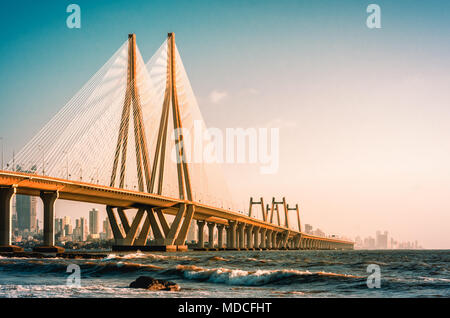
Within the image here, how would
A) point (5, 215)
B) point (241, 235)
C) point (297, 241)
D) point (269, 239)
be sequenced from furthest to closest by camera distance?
point (297, 241) → point (269, 239) → point (241, 235) → point (5, 215)

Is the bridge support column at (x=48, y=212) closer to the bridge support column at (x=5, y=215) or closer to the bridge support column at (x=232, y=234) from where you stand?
the bridge support column at (x=5, y=215)

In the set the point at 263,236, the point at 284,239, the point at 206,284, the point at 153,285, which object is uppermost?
the point at 153,285

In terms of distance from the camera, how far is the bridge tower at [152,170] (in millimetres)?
55750

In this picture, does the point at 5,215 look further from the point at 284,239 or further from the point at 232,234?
the point at 284,239

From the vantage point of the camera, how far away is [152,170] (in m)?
58.4

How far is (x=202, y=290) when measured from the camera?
2098cm

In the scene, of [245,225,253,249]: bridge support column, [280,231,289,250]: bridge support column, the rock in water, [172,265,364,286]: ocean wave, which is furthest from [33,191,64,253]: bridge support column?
[280,231,289,250]: bridge support column

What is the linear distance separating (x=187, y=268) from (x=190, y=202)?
122 feet

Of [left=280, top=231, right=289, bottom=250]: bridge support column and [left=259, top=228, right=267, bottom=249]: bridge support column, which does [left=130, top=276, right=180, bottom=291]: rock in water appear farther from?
[left=280, top=231, right=289, bottom=250]: bridge support column

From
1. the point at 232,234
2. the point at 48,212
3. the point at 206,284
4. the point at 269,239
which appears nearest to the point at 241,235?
the point at 232,234

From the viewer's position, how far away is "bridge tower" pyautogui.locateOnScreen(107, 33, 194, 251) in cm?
5575

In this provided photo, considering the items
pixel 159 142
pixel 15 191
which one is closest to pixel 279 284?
pixel 15 191

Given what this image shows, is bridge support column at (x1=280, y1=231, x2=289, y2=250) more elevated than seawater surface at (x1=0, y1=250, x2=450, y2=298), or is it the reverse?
seawater surface at (x1=0, y1=250, x2=450, y2=298)
